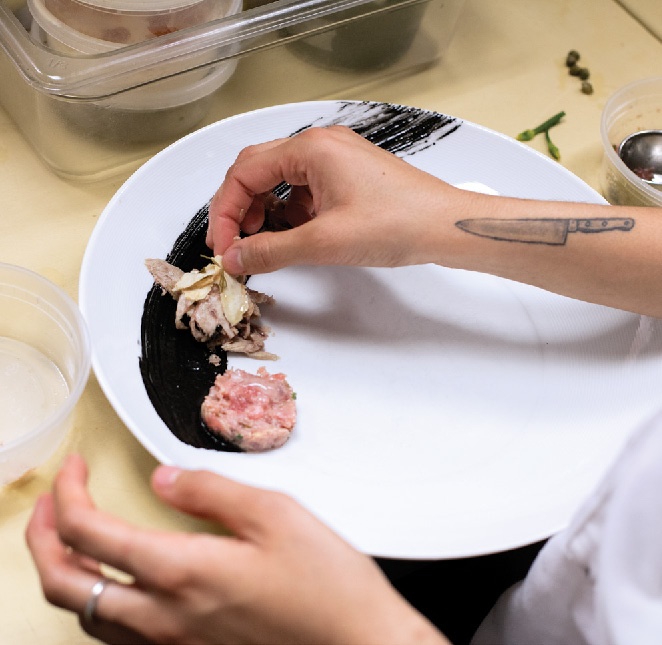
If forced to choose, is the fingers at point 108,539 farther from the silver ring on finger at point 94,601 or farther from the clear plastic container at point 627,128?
the clear plastic container at point 627,128

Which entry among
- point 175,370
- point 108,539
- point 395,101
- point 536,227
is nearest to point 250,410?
point 175,370

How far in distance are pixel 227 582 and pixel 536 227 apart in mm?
645

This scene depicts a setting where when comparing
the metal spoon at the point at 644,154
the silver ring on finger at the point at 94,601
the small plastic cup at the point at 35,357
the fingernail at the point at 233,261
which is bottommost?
the small plastic cup at the point at 35,357

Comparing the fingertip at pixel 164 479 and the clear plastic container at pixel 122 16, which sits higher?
the clear plastic container at pixel 122 16

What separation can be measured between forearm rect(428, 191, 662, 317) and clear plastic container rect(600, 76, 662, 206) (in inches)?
11.1

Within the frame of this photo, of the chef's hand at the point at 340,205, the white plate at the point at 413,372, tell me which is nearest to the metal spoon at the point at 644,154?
the white plate at the point at 413,372

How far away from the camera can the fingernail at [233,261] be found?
41.1 inches

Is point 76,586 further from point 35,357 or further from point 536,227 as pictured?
point 536,227

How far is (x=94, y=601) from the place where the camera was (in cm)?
63

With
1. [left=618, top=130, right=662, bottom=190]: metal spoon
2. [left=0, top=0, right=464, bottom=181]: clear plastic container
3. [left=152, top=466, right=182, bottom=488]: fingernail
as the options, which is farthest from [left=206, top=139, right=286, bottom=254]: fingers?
[left=618, top=130, right=662, bottom=190]: metal spoon

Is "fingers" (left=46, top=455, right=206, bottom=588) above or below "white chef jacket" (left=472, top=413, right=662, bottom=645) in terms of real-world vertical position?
below

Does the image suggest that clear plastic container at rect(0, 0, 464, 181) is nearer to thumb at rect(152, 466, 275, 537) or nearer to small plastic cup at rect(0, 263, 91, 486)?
small plastic cup at rect(0, 263, 91, 486)

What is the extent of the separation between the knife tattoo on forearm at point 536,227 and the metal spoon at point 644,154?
0.41 m

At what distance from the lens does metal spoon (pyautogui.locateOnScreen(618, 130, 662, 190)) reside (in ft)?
4.63
